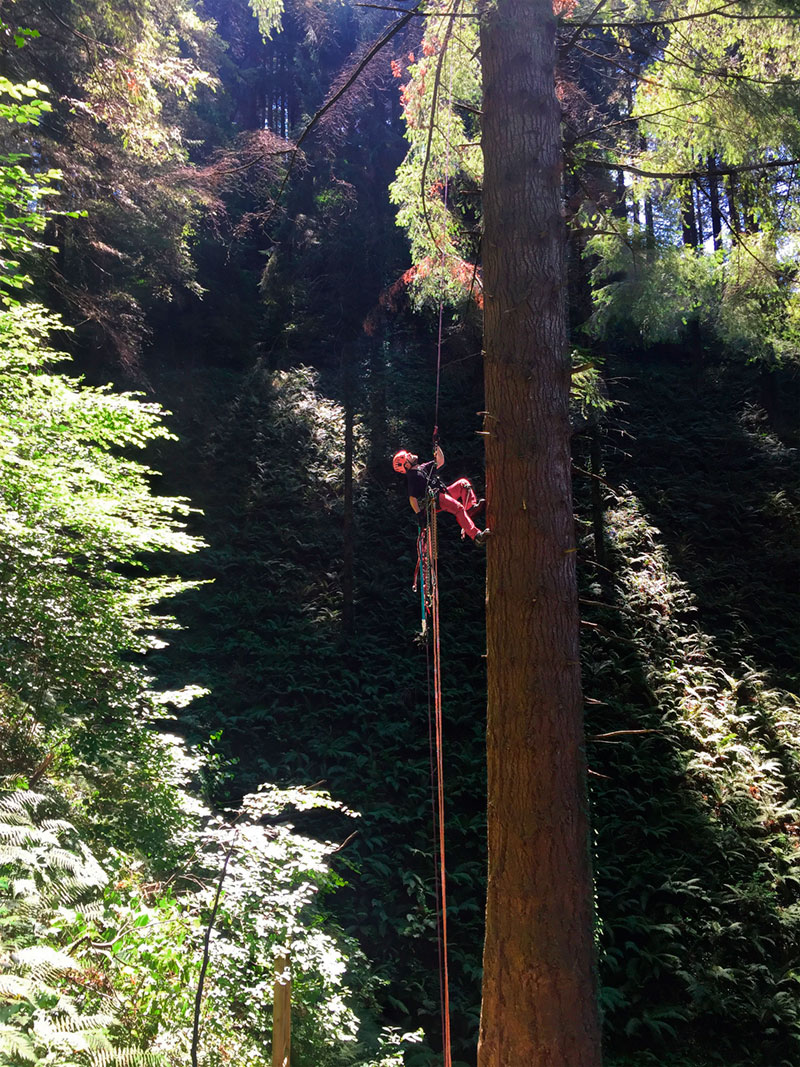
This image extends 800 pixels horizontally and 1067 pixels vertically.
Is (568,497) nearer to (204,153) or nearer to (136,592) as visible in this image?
(136,592)

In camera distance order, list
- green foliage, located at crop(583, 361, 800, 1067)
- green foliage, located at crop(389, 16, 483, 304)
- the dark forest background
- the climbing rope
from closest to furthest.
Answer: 1. the climbing rope
2. the dark forest background
3. green foliage, located at crop(389, 16, 483, 304)
4. green foliage, located at crop(583, 361, 800, 1067)

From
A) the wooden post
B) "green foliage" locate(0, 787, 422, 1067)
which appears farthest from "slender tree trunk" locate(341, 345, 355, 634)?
the wooden post

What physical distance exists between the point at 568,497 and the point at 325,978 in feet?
→ 9.77

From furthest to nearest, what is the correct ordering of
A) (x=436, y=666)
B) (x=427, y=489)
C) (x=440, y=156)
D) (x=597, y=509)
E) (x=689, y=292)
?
(x=597, y=509)
(x=689, y=292)
(x=427, y=489)
(x=440, y=156)
(x=436, y=666)

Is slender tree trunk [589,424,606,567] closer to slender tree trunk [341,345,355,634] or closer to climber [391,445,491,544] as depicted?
slender tree trunk [341,345,355,634]

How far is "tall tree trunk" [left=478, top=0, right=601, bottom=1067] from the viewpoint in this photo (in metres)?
3.05

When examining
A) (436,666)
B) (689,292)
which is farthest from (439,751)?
(689,292)

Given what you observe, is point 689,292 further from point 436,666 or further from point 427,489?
point 436,666

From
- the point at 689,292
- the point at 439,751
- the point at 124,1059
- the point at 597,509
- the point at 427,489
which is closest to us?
the point at 124,1059

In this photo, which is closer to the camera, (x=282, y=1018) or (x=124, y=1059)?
(x=124, y=1059)

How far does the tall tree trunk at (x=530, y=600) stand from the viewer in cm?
305

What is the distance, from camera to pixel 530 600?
10.8 feet

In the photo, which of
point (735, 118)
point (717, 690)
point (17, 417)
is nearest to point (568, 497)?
point (735, 118)

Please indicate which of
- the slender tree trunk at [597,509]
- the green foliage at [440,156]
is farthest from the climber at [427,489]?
the slender tree trunk at [597,509]
